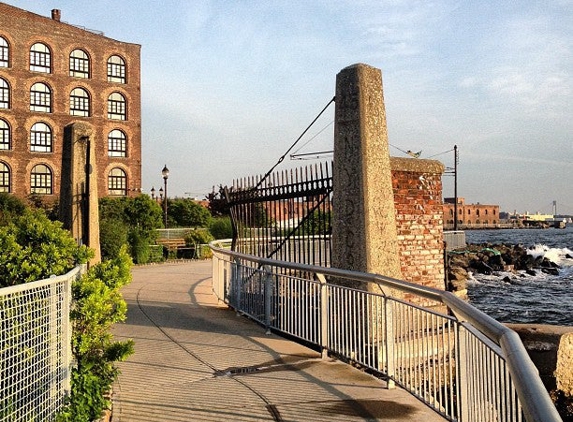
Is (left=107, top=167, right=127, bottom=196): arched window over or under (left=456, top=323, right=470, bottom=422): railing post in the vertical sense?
over

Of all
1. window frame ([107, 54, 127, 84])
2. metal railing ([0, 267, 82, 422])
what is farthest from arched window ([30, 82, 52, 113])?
metal railing ([0, 267, 82, 422])

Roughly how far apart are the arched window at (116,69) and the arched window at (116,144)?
16.7 ft

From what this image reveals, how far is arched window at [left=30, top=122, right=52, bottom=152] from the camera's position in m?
49.3

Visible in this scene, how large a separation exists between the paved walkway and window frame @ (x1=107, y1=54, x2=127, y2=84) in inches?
1908

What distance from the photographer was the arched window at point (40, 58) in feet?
163

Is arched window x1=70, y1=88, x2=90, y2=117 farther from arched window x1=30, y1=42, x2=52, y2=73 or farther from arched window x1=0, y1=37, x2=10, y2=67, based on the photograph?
arched window x1=0, y1=37, x2=10, y2=67

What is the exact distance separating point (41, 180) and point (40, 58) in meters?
10.9

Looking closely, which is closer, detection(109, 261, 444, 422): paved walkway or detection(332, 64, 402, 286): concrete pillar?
detection(109, 261, 444, 422): paved walkway

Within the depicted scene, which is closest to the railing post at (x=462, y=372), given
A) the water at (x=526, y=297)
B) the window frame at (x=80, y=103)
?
the water at (x=526, y=297)

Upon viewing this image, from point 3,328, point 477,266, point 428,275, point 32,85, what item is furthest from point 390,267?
point 32,85

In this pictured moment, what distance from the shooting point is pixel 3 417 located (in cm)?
366

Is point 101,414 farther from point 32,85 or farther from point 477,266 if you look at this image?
point 32,85

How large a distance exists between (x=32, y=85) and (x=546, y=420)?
178 ft

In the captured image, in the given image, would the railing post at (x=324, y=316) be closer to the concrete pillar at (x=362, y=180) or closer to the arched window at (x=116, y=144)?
the concrete pillar at (x=362, y=180)
